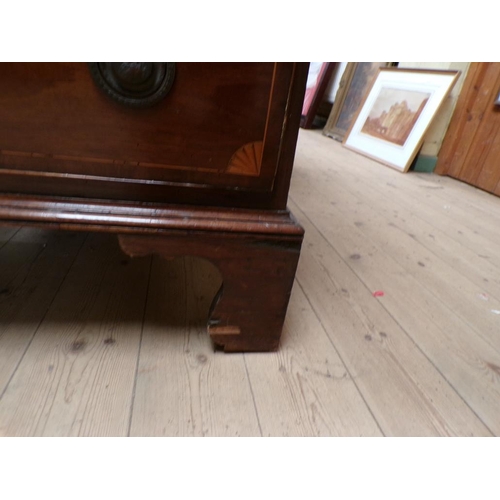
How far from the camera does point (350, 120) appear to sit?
3318 mm

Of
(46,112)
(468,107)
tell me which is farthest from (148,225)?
(468,107)

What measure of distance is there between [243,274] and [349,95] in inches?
126

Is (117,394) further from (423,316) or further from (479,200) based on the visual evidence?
(479,200)

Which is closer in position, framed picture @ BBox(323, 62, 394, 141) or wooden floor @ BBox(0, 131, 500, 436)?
wooden floor @ BBox(0, 131, 500, 436)

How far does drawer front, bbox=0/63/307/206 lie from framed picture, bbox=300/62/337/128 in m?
3.36

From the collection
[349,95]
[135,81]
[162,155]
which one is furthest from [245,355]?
[349,95]

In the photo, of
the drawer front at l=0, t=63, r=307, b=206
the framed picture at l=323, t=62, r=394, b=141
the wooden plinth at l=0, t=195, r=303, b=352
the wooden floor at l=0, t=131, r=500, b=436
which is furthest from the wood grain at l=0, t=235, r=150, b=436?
the framed picture at l=323, t=62, r=394, b=141

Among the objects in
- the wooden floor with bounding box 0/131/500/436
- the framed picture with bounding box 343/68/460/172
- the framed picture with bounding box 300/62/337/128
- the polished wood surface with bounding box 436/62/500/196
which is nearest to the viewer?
the wooden floor with bounding box 0/131/500/436

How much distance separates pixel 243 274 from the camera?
2.27 ft

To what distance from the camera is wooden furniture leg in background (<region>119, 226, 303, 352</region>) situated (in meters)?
0.65

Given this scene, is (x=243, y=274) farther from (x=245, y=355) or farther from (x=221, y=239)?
(x=245, y=355)

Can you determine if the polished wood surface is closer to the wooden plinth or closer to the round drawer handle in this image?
the wooden plinth

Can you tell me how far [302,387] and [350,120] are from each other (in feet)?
9.95

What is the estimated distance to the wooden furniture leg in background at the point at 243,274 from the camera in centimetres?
65
